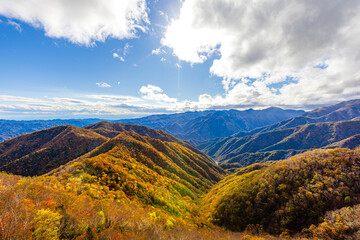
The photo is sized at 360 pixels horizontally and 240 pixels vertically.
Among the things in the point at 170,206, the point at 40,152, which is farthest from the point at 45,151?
the point at 170,206

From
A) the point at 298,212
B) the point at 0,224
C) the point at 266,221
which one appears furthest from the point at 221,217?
the point at 0,224

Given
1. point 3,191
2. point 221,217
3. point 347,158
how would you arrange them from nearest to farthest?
point 3,191, point 347,158, point 221,217

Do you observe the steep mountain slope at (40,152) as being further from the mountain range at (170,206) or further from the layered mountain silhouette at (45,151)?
the mountain range at (170,206)

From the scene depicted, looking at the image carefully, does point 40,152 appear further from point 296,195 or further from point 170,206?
point 296,195

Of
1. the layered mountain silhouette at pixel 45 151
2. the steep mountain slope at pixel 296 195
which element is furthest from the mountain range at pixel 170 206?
the layered mountain silhouette at pixel 45 151

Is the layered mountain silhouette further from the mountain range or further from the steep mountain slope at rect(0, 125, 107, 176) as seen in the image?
the mountain range

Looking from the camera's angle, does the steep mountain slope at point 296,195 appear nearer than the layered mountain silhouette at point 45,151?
Yes

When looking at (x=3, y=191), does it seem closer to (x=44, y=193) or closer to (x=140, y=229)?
(x=44, y=193)
